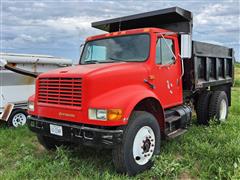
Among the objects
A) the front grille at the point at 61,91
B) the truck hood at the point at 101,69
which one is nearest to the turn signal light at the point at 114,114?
the front grille at the point at 61,91

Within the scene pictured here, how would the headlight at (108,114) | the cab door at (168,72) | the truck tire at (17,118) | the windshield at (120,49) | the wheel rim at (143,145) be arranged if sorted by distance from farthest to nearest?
the truck tire at (17,118) < the cab door at (168,72) < the windshield at (120,49) < the wheel rim at (143,145) < the headlight at (108,114)

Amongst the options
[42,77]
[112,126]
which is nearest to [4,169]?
[42,77]

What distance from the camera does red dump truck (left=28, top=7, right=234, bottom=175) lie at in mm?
4449

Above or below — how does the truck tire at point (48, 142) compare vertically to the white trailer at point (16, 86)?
below

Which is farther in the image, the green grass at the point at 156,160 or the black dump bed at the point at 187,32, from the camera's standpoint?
the black dump bed at the point at 187,32

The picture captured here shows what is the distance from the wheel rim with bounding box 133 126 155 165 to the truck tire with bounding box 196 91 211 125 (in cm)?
322

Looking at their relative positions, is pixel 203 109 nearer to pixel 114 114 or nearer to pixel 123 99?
pixel 123 99

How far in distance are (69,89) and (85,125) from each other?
0.63 m

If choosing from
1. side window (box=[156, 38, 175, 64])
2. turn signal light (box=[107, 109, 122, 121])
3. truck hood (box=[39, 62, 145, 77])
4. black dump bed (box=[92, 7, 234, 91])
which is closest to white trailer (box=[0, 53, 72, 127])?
black dump bed (box=[92, 7, 234, 91])

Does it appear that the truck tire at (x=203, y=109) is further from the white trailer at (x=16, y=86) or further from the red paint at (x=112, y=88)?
the white trailer at (x=16, y=86)

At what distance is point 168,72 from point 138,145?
5.99 ft

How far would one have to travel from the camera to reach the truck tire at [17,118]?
Result: 871 centimetres

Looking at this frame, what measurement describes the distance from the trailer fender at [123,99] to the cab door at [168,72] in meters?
0.87

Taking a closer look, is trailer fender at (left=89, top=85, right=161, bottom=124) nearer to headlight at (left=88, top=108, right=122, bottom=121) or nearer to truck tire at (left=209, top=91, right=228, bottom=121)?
headlight at (left=88, top=108, right=122, bottom=121)
